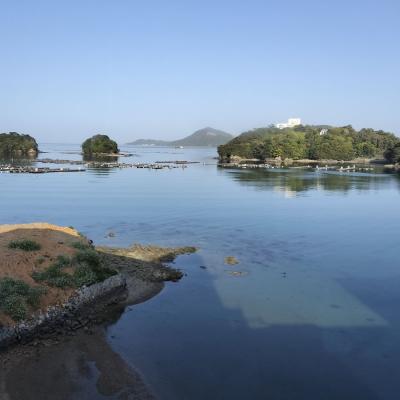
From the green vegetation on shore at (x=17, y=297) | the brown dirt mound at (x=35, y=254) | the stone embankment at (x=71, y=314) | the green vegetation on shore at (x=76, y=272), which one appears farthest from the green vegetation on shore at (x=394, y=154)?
the green vegetation on shore at (x=17, y=297)

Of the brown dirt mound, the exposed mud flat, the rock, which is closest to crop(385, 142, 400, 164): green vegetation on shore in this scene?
the rock

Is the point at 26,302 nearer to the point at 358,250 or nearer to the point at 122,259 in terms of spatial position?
the point at 122,259

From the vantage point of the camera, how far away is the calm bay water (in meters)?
16.7

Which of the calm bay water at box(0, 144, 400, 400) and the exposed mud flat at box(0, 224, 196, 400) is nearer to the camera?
the exposed mud flat at box(0, 224, 196, 400)

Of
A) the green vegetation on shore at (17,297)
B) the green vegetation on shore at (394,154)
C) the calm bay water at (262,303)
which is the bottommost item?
the calm bay water at (262,303)

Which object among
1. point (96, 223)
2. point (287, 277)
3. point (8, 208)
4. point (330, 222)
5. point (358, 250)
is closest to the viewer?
point (287, 277)

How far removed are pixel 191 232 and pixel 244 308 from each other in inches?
776

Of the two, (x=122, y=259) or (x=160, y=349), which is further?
(x=122, y=259)

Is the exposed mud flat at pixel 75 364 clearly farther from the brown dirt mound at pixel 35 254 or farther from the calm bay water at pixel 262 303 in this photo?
the calm bay water at pixel 262 303

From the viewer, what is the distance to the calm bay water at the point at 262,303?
16.7 m

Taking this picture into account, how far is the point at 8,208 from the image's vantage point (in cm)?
5572

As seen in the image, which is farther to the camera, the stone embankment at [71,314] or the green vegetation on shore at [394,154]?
the green vegetation on shore at [394,154]

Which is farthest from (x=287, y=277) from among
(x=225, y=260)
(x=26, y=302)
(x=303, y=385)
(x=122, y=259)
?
(x=26, y=302)

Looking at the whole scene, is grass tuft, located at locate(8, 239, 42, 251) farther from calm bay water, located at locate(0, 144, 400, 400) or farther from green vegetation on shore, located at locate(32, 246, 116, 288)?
calm bay water, located at locate(0, 144, 400, 400)
